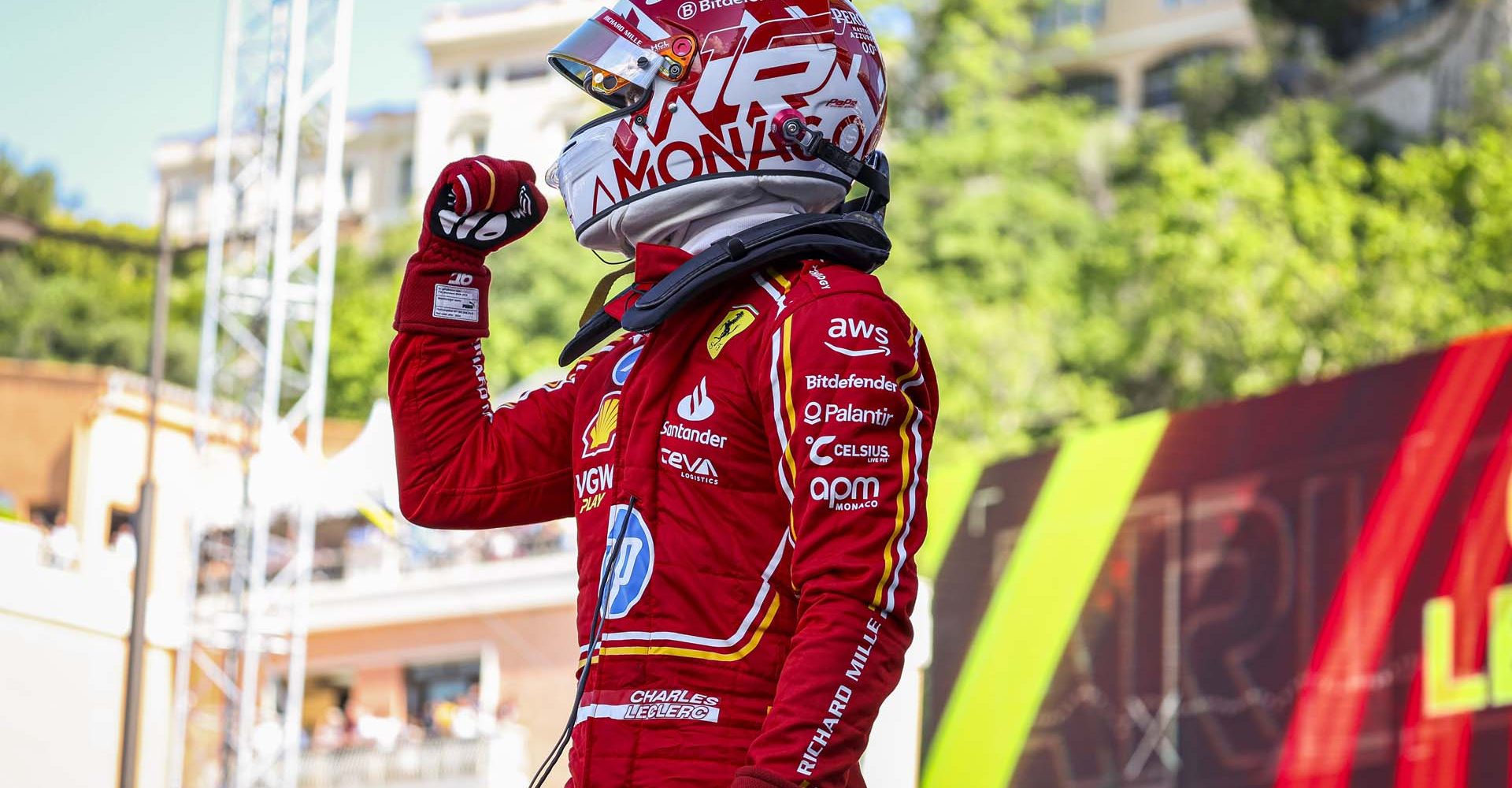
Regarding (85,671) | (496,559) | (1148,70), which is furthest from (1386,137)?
(85,671)

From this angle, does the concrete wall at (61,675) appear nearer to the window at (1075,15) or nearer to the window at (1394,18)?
the window at (1394,18)

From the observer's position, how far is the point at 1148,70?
49750mm

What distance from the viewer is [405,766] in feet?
69.7

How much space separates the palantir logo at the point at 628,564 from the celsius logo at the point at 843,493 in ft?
0.84

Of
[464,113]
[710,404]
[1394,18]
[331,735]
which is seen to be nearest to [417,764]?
[331,735]

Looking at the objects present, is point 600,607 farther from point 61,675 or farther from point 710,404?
point 61,675

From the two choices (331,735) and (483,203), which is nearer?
(483,203)

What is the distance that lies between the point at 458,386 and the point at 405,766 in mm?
19125

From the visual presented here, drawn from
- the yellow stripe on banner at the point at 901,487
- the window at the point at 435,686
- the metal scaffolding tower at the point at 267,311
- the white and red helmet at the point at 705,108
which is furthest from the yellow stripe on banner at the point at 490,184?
the window at the point at 435,686

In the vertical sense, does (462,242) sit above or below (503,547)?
above

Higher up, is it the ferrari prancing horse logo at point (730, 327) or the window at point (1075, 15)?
the window at point (1075, 15)

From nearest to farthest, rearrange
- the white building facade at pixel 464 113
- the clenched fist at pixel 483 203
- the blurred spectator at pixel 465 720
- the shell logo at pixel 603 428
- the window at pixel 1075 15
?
the shell logo at pixel 603 428 → the clenched fist at pixel 483 203 → the blurred spectator at pixel 465 720 → the window at pixel 1075 15 → the white building facade at pixel 464 113

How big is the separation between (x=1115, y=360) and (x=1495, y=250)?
6019mm

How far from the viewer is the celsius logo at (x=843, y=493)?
2.27 m
